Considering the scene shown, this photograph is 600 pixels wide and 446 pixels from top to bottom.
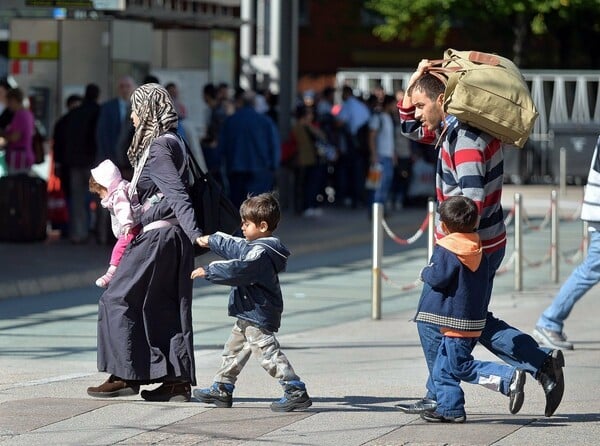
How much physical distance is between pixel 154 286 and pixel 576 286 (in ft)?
11.6

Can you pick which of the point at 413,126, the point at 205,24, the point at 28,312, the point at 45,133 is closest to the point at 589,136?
the point at 205,24

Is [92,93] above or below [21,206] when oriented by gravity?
above

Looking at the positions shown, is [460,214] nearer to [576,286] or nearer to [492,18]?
[576,286]

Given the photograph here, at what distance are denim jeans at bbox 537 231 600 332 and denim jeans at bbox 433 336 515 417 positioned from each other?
3065 millimetres

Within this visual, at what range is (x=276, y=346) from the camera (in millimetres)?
7902

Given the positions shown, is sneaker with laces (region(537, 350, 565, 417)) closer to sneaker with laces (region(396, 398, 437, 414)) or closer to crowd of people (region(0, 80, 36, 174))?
sneaker with laces (region(396, 398, 437, 414))

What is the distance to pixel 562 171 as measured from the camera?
31.3 m

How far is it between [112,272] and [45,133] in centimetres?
1266

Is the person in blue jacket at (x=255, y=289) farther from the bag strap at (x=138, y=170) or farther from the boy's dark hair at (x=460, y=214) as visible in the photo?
the boy's dark hair at (x=460, y=214)

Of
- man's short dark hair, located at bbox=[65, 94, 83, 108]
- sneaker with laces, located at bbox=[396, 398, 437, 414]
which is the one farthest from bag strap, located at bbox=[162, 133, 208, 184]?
man's short dark hair, located at bbox=[65, 94, 83, 108]

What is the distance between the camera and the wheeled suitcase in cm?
1772

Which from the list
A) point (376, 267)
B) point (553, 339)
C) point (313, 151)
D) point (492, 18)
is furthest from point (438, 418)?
point (492, 18)

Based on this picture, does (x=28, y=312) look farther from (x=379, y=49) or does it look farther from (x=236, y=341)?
(x=379, y=49)

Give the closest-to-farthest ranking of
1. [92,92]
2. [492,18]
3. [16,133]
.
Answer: [92,92], [16,133], [492,18]
